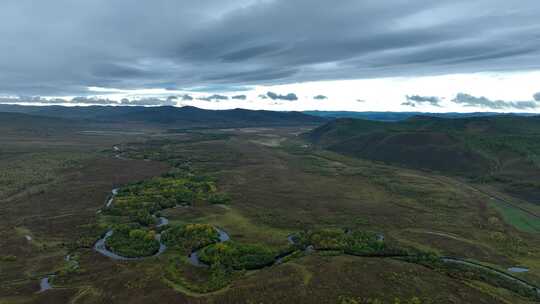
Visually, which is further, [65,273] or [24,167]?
[24,167]

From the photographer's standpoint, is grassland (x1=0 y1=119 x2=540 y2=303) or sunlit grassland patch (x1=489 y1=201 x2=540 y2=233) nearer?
grassland (x1=0 y1=119 x2=540 y2=303)

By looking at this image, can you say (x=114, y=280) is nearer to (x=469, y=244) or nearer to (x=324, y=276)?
(x=324, y=276)

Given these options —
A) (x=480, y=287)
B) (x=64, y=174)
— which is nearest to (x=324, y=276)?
(x=480, y=287)

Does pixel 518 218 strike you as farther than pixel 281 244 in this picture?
Yes

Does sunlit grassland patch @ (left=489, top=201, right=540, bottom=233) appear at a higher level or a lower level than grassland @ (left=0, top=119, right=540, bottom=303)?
lower

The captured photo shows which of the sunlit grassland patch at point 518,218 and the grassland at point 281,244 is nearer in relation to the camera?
the grassland at point 281,244

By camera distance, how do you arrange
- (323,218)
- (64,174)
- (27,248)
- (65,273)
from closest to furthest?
(65,273)
(27,248)
(323,218)
(64,174)

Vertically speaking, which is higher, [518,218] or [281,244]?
[281,244]

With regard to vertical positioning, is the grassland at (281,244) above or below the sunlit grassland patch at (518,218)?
above
